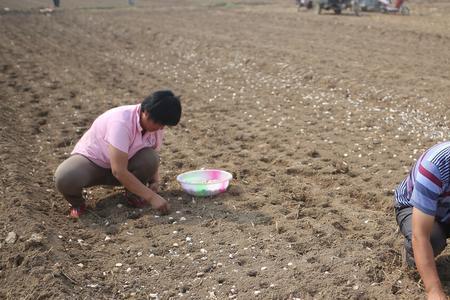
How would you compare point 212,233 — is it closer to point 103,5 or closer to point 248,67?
point 248,67

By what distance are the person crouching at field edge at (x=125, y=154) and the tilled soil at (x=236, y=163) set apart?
0.19 m

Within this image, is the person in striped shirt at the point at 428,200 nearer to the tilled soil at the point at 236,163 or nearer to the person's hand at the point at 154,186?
the tilled soil at the point at 236,163

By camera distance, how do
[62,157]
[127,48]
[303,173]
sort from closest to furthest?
[303,173], [62,157], [127,48]

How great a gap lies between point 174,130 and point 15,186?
2206 millimetres

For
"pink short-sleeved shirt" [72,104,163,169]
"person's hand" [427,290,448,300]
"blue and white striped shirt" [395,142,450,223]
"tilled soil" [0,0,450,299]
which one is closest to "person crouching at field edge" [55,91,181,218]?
"pink short-sleeved shirt" [72,104,163,169]

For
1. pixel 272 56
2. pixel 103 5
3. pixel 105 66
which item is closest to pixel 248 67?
pixel 272 56

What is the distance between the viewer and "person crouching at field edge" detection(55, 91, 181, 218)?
387 cm

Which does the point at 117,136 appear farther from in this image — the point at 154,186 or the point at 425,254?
the point at 425,254

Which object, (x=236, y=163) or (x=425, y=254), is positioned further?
(x=236, y=163)

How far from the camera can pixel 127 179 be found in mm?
→ 3988

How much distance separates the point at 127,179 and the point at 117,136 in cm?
32

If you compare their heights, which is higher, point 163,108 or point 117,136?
point 163,108

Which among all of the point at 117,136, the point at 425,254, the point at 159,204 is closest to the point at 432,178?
the point at 425,254

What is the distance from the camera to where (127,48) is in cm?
1191
